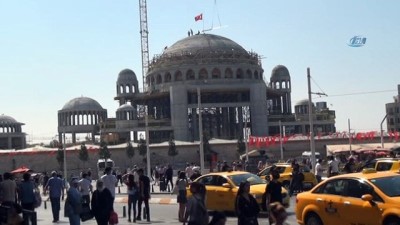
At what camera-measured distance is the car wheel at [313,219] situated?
13250 millimetres

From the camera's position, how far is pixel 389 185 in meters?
12.4

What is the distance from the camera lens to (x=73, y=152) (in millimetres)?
→ 67438

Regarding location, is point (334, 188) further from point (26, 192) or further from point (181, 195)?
point (26, 192)

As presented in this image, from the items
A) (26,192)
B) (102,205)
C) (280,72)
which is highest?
(280,72)

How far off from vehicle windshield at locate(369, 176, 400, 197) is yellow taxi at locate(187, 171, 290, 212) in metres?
5.84

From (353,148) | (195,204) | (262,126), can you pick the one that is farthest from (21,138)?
(195,204)

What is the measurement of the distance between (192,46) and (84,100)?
1870 centimetres

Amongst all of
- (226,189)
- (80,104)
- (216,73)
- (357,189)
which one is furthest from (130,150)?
(357,189)

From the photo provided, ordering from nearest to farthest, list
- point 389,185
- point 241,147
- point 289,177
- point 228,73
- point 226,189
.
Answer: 1. point 389,185
2. point 226,189
3. point 289,177
4. point 241,147
5. point 228,73

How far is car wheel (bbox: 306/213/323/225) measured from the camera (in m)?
13.2

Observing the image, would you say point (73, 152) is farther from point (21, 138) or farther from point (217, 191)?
point (217, 191)

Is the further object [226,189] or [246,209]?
[226,189]

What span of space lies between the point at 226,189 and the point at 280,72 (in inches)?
3318

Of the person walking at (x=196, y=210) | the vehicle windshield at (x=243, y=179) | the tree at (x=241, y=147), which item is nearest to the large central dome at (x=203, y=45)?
the tree at (x=241, y=147)
